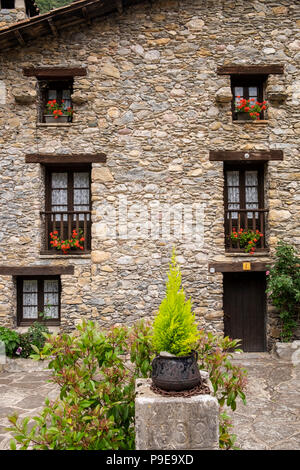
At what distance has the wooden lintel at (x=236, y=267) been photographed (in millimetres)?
7707

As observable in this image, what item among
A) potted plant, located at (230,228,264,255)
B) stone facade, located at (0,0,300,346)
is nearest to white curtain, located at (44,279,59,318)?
stone facade, located at (0,0,300,346)

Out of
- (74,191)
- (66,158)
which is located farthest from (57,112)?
(74,191)

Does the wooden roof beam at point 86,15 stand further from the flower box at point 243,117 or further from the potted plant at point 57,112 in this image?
the flower box at point 243,117

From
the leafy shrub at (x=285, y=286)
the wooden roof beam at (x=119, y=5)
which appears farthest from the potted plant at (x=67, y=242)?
the wooden roof beam at (x=119, y=5)

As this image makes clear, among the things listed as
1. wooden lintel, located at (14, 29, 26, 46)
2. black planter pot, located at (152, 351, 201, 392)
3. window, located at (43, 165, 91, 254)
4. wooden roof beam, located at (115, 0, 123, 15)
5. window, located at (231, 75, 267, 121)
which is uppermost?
wooden roof beam, located at (115, 0, 123, 15)

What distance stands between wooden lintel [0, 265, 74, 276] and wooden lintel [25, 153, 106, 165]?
221 cm

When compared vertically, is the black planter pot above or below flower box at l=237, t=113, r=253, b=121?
below

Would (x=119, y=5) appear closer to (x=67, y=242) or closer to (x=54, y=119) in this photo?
(x=54, y=119)

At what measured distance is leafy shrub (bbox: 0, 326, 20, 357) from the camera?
712 centimetres

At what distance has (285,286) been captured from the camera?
23.7 ft

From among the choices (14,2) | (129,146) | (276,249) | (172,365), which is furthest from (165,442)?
(14,2)

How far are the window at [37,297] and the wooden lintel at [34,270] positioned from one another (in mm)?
370

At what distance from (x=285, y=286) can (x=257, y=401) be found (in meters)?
2.58

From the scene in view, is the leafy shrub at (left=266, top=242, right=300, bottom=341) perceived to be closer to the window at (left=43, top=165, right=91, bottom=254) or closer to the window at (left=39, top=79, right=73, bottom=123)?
the window at (left=43, top=165, right=91, bottom=254)
